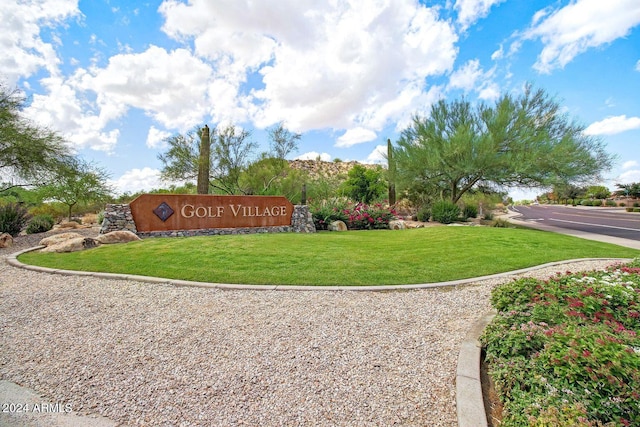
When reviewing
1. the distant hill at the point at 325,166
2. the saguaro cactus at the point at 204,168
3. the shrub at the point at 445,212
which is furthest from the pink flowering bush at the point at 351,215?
the distant hill at the point at 325,166

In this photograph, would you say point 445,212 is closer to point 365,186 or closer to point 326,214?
point 326,214

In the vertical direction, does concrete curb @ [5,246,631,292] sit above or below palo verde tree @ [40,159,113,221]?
below

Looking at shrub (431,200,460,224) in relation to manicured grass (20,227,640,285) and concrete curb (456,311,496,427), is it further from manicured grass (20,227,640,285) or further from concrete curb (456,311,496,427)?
concrete curb (456,311,496,427)

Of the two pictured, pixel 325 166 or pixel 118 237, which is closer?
pixel 118 237

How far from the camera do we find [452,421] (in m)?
2.03

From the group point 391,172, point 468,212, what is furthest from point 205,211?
point 468,212

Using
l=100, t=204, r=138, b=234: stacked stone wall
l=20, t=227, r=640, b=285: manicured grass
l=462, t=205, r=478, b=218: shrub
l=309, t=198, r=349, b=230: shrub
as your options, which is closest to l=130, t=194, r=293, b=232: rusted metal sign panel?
l=100, t=204, r=138, b=234: stacked stone wall

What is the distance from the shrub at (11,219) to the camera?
407 inches

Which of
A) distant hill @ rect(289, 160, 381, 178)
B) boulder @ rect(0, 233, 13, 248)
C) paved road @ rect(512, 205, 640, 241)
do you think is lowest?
paved road @ rect(512, 205, 640, 241)

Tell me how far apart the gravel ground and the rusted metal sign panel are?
524 centimetres

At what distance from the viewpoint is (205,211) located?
10695mm

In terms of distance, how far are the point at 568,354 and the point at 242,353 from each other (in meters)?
2.56

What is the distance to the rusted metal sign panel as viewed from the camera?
9.78 meters

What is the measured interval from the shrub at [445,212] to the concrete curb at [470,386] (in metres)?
12.9
